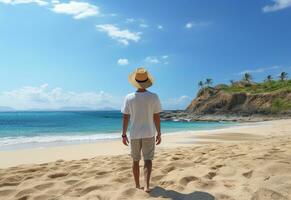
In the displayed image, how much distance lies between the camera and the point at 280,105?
69875 mm

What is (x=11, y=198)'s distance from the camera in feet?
15.6

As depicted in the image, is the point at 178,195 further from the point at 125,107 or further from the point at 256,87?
the point at 256,87

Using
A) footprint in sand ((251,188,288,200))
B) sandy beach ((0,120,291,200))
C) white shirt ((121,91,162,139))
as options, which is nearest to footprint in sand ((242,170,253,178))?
sandy beach ((0,120,291,200))

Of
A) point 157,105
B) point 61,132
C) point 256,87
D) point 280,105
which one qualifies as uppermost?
point 256,87

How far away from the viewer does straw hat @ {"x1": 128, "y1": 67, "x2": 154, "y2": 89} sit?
4.85 m

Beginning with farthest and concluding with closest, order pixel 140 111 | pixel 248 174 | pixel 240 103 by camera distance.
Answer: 1. pixel 240 103
2. pixel 248 174
3. pixel 140 111

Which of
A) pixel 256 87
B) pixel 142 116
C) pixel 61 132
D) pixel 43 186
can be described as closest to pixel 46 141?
pixel 61 132

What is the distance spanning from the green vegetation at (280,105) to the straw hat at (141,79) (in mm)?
69223

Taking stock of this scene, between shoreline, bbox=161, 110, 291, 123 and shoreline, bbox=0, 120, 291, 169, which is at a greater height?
shoreline, bbox=0, 120, 291, 169

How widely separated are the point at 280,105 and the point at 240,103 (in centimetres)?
1104

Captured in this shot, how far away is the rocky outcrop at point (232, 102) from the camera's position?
72750mm

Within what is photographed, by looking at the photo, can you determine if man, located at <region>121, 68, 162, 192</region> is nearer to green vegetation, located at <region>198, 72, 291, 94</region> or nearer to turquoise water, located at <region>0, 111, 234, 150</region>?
turquoise water, located at <region>0, 111, 234, 150</region>

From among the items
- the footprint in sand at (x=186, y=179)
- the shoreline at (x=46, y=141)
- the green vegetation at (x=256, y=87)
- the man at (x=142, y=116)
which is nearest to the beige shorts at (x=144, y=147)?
the man at (x=142, y=116)

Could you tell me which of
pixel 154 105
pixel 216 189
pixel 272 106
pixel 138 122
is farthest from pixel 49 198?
pixel 272 106
